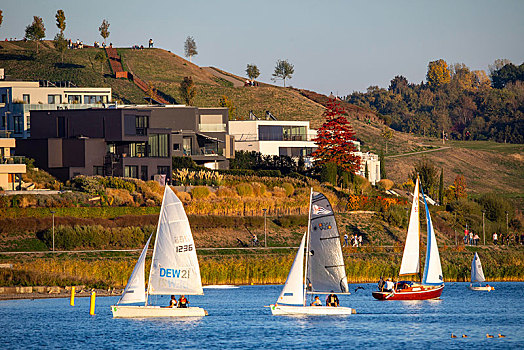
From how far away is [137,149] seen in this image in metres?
104

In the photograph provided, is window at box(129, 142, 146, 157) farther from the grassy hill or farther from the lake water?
the grassy hill

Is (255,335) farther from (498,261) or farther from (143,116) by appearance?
(143,116)

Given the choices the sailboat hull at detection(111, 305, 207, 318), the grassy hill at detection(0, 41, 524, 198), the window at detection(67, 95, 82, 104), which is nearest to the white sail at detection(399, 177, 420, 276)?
the sailboat hull at detection(111, 305, 207, 318)

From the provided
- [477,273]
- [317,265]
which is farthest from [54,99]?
[317,265]

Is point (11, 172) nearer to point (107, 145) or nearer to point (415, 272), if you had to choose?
point (107, 145)

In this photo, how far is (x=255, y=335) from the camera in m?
46.8

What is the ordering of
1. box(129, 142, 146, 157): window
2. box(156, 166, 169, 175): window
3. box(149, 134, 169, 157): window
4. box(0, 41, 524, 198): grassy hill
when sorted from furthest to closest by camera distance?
box(0, 41, 524, 198): grassy hill < box(149, 134, 169, 157): window < box(129, 142, 146, 157): window < box(156, 166, 169, 175): window

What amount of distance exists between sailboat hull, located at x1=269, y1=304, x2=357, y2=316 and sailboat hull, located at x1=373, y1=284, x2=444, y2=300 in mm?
11025

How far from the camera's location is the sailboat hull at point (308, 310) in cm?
4900

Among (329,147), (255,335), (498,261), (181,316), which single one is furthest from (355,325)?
(329,147)

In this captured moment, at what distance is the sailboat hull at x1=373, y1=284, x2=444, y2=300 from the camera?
61.1m

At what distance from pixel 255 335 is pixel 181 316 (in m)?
5.06

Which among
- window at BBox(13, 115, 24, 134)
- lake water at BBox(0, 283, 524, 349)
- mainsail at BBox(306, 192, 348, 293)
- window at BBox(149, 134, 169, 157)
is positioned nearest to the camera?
lake water at BBox(0, 283, 524, 349)

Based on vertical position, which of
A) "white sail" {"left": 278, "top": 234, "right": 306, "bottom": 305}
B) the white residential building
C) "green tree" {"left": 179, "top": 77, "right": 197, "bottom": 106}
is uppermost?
"green tree" {"left": 179, "top": 77, "right": 197, "bottom": 106}
